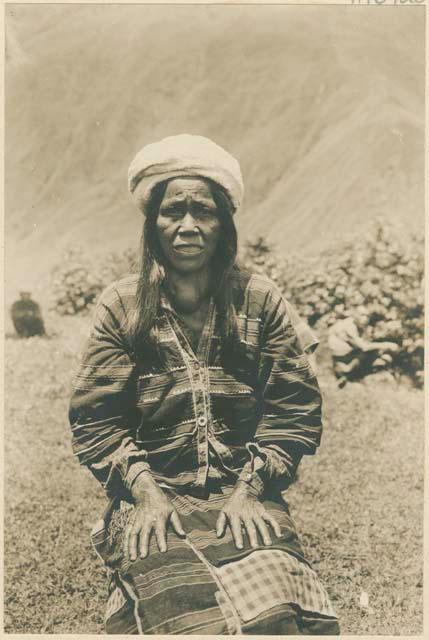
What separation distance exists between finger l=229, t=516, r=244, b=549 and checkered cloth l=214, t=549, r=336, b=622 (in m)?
0.05

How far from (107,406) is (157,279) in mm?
490

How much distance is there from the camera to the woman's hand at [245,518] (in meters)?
2.27

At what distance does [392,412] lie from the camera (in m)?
3.92

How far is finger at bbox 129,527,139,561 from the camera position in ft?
7.32

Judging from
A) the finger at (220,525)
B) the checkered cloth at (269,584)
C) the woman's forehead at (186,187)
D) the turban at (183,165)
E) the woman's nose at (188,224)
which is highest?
the turban at (183,165)

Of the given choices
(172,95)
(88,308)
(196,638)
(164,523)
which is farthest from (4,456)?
(172,95)

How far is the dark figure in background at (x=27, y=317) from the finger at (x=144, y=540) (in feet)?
6.35

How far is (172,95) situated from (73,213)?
2.78 ft

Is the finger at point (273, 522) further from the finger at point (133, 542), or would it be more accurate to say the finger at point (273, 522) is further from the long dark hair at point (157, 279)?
the long dark hair at point (157, 279)

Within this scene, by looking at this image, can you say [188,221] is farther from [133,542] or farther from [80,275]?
[80,275]

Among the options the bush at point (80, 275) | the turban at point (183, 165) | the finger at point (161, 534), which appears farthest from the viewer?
the bush at point (80, 275)

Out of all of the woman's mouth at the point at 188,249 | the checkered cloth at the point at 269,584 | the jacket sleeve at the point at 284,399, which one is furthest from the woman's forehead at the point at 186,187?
the checkered cloth at the point at 269,584

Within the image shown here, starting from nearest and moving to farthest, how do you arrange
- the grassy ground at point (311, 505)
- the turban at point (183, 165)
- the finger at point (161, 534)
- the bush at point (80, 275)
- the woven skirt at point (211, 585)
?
the woven skirt at point (211, 585)
the finger at point (161, 534)
the turban at point (183, 165)
the grassy ground at point (311, 505)
the bush at point (80, 275)

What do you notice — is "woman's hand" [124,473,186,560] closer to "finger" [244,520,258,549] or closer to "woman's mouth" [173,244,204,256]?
"finger" [244,520,258,549]
